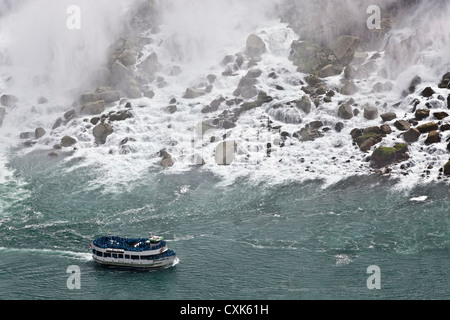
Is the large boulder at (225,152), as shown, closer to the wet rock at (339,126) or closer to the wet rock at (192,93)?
the wet rock at (339,126)

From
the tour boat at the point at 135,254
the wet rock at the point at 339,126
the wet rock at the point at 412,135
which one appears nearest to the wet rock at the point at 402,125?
the wet rock at the point at 412,135

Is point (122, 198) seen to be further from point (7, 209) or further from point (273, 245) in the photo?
point (273, 245)

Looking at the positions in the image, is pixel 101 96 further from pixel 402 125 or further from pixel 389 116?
pixel 402 125

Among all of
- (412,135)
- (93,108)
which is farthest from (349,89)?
(93,108)

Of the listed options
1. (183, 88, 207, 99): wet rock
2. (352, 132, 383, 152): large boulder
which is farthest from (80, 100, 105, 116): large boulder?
(352, 132, 383, 152): large boulder
